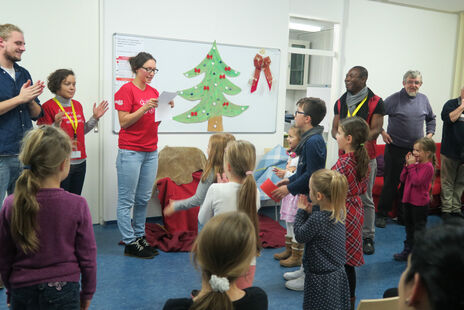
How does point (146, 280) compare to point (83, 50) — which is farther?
point (83, 50)

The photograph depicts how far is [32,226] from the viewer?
1.43 m

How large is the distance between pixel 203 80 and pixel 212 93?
0.18 meters

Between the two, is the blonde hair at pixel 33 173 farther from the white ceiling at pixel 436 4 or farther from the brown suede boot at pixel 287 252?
the white ceiling at pixel 436 4

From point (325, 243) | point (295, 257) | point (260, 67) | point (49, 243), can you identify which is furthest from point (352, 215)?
point (260, 67)

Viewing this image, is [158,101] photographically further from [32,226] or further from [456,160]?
[456,160]

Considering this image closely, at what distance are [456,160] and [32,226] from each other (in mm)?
4585

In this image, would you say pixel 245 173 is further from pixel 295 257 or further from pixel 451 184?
pixel 451 184

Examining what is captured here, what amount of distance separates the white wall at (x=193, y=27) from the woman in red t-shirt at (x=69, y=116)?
732mm

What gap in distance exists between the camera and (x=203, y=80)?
171 inches

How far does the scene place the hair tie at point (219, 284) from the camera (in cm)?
113

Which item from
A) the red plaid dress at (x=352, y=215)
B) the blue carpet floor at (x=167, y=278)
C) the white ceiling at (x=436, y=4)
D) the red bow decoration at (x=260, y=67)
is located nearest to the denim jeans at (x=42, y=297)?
the blue carpet floor at (x=167, y=278)

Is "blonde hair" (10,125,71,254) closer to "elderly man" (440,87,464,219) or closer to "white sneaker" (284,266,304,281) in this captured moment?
"white sneaker" (284,266,304,281)

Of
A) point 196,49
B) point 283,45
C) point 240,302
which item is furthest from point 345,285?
point 283,45

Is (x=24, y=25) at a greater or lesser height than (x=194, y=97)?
greater
